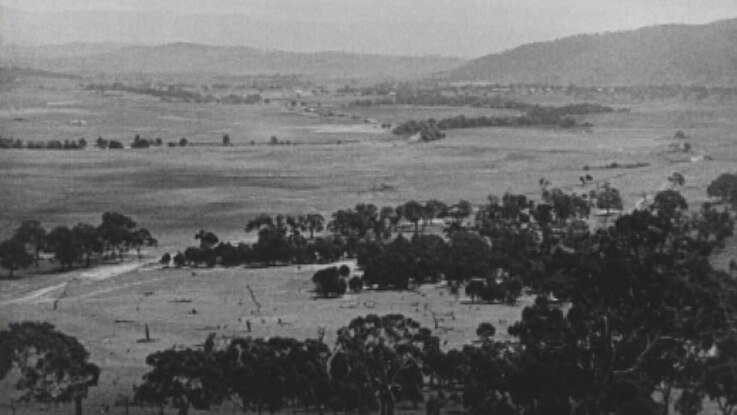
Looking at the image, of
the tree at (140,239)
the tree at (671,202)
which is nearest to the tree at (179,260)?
the tree at (140,239)

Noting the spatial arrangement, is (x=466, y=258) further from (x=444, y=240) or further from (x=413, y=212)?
(x=413, y=212)

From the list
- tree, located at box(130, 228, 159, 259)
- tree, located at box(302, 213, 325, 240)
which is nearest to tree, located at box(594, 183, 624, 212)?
tree, located at box(302, 213, 325, 240)

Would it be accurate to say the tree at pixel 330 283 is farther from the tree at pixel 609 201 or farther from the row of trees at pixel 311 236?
the tree at pixel 609 201

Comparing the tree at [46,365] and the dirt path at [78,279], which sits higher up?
the tree at [46,365]

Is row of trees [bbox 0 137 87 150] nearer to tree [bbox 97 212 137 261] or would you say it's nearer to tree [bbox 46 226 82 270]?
tree [bbox 97 212 137 261]

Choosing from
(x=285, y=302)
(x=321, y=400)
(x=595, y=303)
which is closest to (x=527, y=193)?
(x=285, y=302)

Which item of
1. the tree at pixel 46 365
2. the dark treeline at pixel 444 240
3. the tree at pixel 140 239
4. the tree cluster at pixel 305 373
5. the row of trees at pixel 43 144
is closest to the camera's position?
the tree cluster at pixel 305 373
